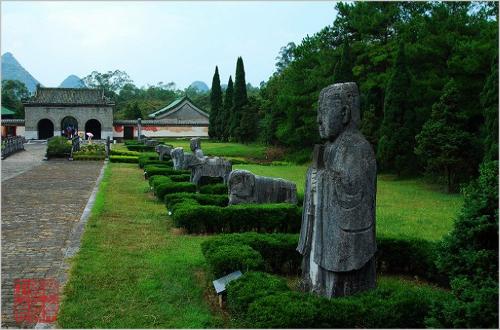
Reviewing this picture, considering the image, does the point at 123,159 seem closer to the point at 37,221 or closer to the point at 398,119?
the point at 398,119

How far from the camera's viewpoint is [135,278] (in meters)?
8.11

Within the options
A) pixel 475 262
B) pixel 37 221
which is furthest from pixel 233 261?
pixel 37 221

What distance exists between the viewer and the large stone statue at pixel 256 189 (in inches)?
495

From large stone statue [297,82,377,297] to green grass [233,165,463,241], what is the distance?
103 inches

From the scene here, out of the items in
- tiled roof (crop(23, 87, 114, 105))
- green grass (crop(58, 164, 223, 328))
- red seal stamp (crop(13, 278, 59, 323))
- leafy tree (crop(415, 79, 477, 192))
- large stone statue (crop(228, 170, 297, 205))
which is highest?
tiled roof (crop(23, 87, 114, 105))

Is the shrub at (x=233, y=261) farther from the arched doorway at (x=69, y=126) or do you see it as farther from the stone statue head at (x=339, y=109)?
the arched doorway at (x=69, y=126)

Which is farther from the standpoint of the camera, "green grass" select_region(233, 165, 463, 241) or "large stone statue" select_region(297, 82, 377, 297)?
"green grass" select_region(233, 165, 463, 241)

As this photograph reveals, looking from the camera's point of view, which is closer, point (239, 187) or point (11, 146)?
point (239, 187)

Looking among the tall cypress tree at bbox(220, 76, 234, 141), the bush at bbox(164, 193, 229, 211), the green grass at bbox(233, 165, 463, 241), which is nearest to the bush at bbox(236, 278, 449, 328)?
the green grass at bbox(233, 165, 463, 241)

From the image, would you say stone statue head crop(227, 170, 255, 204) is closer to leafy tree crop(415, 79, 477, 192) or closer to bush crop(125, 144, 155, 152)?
leafy tree crop(415, 79, 477, 192)

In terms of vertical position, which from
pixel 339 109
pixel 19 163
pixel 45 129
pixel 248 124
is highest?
pixel 339 109

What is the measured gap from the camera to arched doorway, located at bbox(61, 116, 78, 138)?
5603 cm

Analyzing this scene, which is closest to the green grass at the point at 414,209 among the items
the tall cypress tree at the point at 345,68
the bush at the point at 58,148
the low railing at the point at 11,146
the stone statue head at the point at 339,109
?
the stone statue head at the point at 339,109

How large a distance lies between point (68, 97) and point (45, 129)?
4180 mm
